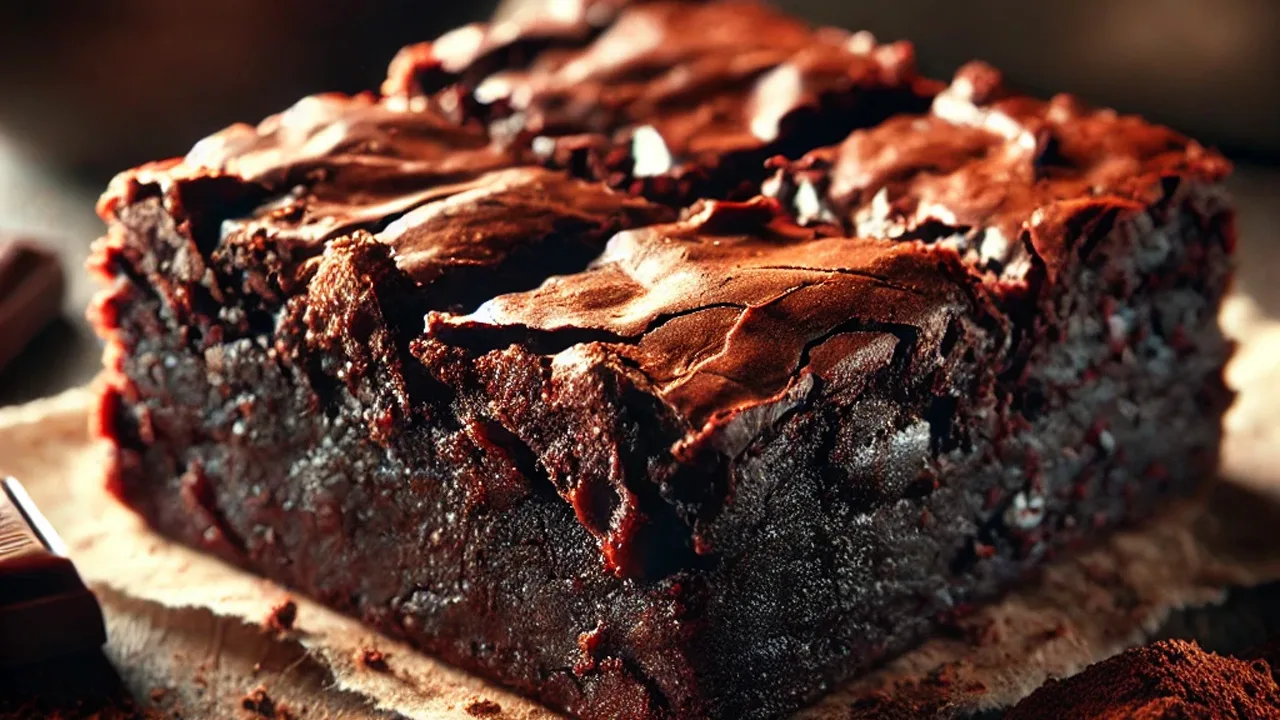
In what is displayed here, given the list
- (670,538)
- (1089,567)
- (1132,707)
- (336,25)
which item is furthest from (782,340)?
(336,25)

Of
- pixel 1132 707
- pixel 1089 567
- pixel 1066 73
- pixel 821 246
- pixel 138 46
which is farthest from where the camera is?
pixel 1066 73

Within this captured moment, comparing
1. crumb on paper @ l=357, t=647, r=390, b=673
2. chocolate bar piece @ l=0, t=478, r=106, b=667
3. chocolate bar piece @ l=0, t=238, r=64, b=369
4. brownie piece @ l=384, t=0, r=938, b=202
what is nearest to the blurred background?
chocolate bar piece @ l=0, t=238, r=64, b=369

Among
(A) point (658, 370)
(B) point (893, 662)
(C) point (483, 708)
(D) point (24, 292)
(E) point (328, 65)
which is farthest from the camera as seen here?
(E) point (328, 65)

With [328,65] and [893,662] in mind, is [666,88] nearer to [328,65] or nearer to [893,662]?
[893,662]

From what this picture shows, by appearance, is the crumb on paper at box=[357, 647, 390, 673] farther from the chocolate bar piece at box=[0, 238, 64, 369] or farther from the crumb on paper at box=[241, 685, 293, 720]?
the chocolate bar piece at box=[0, 238, 64, 369]

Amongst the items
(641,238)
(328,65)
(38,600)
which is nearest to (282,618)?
(38,600)

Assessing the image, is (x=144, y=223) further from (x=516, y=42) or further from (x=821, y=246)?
(x=821, y=246)
